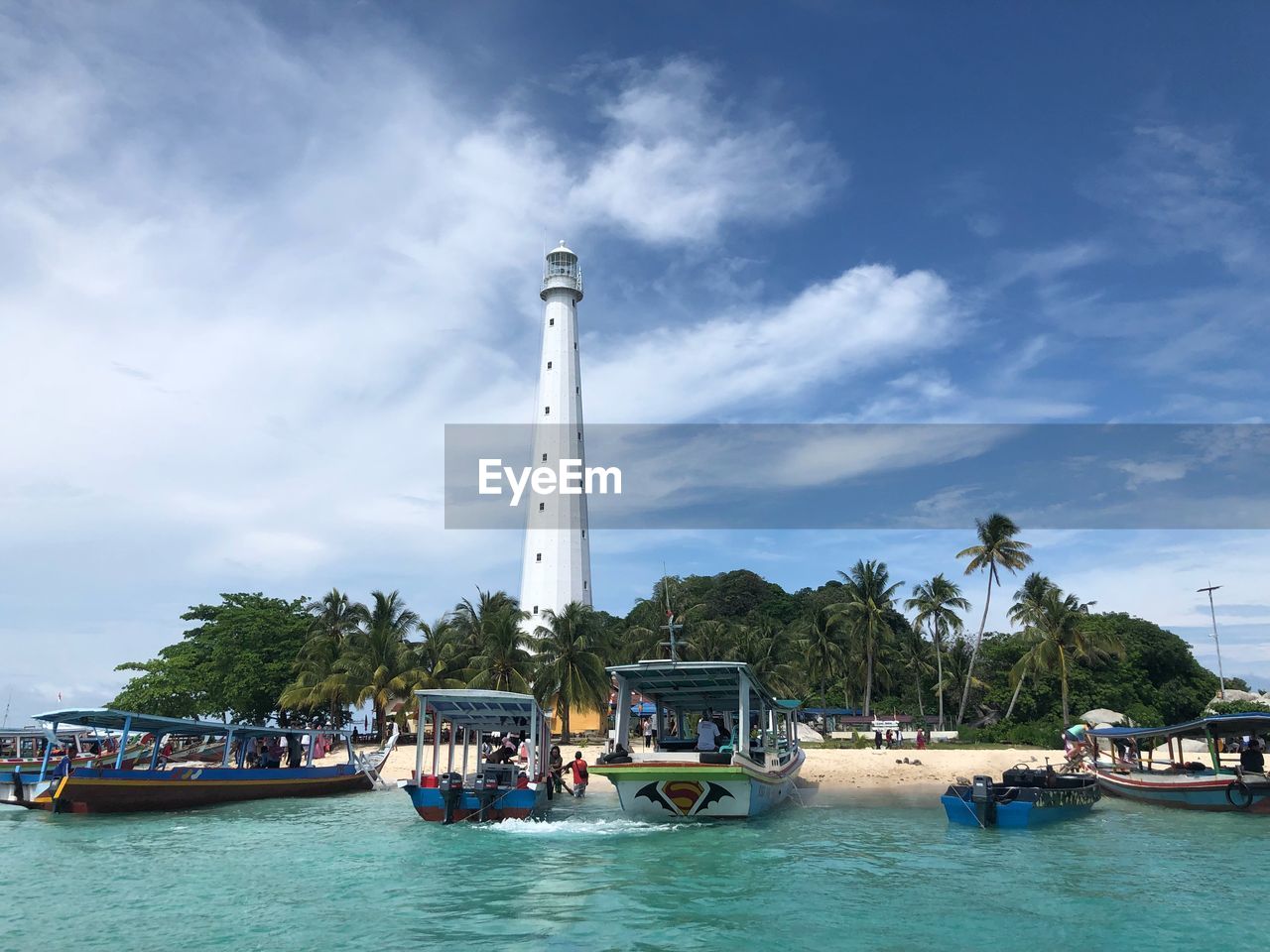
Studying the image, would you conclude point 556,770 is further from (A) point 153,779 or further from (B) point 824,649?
(B) point 824,649

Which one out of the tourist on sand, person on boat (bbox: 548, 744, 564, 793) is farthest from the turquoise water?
person on boat (bbox: 548, 744, 564, 793)

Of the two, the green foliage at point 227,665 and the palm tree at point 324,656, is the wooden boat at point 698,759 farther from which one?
the green foliage at point 227,665

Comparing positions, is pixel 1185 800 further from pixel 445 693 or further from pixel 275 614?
pixel 275 614

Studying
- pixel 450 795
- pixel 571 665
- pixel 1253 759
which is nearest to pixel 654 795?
pixel 450 795

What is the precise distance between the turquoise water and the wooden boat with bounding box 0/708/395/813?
170 centimetres

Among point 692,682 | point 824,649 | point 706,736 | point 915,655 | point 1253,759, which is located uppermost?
point 824,649

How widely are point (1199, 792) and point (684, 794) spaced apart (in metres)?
15.1

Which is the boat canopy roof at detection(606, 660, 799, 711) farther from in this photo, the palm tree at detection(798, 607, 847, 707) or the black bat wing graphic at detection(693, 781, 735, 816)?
the palm tree at detection(798, 607, 847, 707)

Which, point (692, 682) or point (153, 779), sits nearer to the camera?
point (692, 682)

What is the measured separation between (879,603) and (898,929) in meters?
44.9

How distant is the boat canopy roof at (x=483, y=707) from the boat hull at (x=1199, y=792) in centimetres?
1840

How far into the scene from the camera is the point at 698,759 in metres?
21.5

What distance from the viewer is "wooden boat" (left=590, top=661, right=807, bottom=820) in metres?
20.7

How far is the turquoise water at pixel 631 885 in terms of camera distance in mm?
11953
